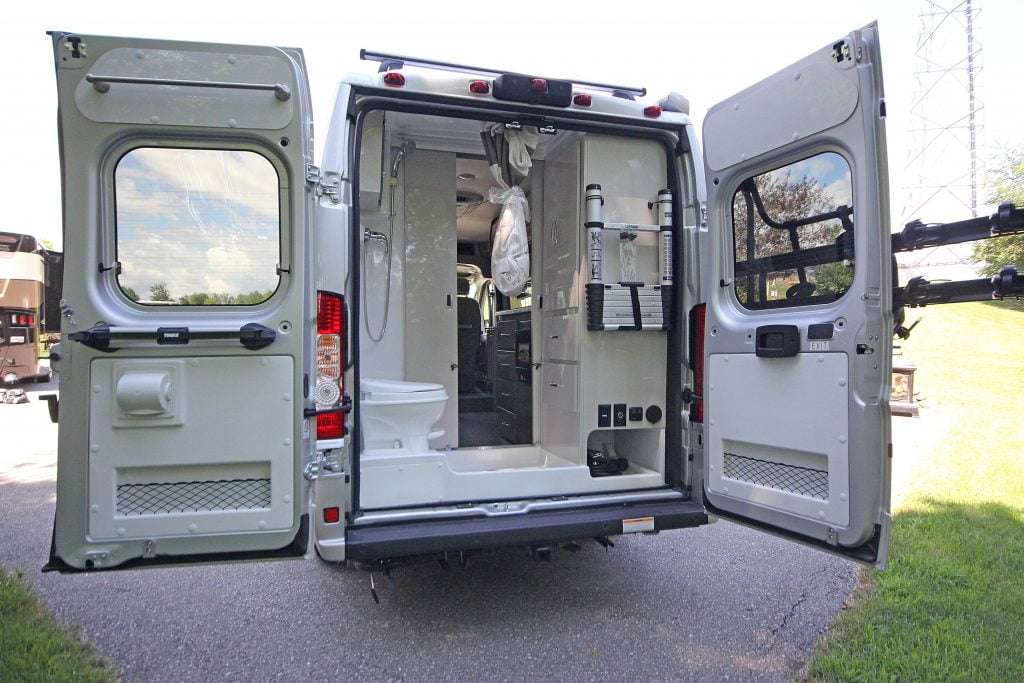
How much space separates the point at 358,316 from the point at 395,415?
0.75 meters

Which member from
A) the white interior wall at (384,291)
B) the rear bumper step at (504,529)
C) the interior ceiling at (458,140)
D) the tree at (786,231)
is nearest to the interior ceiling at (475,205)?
the interior ceiling at (458,140)

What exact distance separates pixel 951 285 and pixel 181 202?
10.5 feet

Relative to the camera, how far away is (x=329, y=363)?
261 centimetres

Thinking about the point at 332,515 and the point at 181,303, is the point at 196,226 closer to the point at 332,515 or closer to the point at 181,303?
the point at 181,303

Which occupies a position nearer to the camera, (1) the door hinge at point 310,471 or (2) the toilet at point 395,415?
(1) the door hinge at point 310,471

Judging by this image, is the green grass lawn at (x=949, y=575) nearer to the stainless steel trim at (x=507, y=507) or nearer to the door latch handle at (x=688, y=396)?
the stainless steel trim at (x=507, y=507)

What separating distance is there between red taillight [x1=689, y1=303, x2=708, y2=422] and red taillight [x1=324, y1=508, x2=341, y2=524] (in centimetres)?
187

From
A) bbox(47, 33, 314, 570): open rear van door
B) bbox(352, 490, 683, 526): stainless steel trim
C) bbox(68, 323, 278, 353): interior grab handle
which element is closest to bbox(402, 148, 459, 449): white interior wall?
bbox(352, 490, 683, 526): stainless steel trim

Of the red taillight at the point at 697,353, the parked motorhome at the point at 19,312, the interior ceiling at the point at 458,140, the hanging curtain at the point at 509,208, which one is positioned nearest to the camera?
the red taillight at the point at 697,353

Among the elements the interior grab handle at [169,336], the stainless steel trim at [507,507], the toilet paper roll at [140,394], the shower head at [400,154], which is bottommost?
the stainless steel trim at [507,507]

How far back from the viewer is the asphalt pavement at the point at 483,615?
9.20 feet

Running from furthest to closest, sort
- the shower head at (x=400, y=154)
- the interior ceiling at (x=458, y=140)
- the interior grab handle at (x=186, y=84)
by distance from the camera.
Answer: the shower head at (x=400, y=154)
the interior ceiling at (x=458, y=140)
the interior grab handle at (x=186, y=84)

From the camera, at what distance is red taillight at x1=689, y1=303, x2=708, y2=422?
323 cm

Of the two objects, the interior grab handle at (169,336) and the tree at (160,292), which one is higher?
the tree at (160,292)
